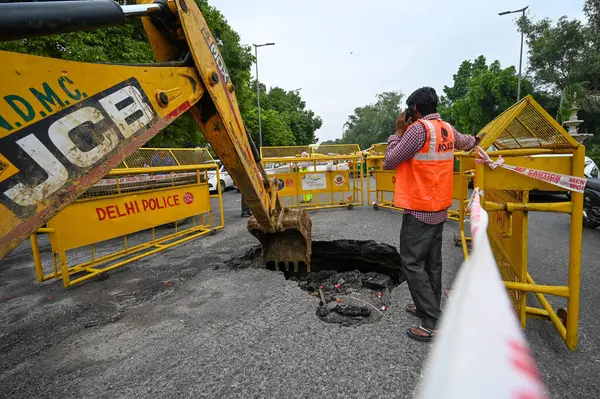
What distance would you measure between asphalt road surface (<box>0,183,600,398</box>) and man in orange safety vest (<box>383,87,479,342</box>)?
1.08 ft

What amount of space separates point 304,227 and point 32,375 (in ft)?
9.64

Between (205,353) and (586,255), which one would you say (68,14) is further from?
(586,255)

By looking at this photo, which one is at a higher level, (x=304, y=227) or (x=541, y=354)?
(x=304, y=227)

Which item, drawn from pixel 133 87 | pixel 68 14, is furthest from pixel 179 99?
pixel 68 14

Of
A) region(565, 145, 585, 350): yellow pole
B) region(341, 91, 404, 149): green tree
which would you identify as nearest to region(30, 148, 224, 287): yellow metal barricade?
region(565, 145, 585, 350): yellow pole

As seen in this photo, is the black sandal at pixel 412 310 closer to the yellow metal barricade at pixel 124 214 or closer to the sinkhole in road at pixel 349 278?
the sinkhole in road at pixel 349 278

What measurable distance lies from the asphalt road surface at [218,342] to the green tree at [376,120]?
48.2m

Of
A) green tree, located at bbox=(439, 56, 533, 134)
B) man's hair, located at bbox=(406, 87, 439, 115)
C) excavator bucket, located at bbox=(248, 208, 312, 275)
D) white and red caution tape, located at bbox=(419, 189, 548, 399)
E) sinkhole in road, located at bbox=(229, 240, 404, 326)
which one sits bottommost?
sinkhole in road, located at bbox=(229, 240, 404, 326)

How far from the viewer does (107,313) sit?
326 centimetres

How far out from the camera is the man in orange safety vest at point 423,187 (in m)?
2.38

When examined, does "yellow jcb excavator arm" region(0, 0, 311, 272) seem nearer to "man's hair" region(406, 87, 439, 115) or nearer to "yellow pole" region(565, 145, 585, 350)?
"man's hair" region(406, 87, 439, 115)

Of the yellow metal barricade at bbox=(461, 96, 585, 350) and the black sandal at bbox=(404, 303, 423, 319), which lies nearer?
the yellow metal barricade at bbox=(461, 96, 585, 350)

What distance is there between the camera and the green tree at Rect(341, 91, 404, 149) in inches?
2067

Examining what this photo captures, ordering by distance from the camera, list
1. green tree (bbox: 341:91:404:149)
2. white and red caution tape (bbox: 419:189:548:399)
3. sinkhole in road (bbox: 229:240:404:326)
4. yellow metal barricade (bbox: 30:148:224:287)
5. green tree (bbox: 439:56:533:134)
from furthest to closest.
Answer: green tree (bbox: 341:91:404:149)
green tree (bbox: 439:56:533:134)
yellow metal barricade (bbox: 30:148:224:287)
sinkhole in road (bbox: 229:240:404:326)
white and red caution tape (bbox: 419:189:548:399)
